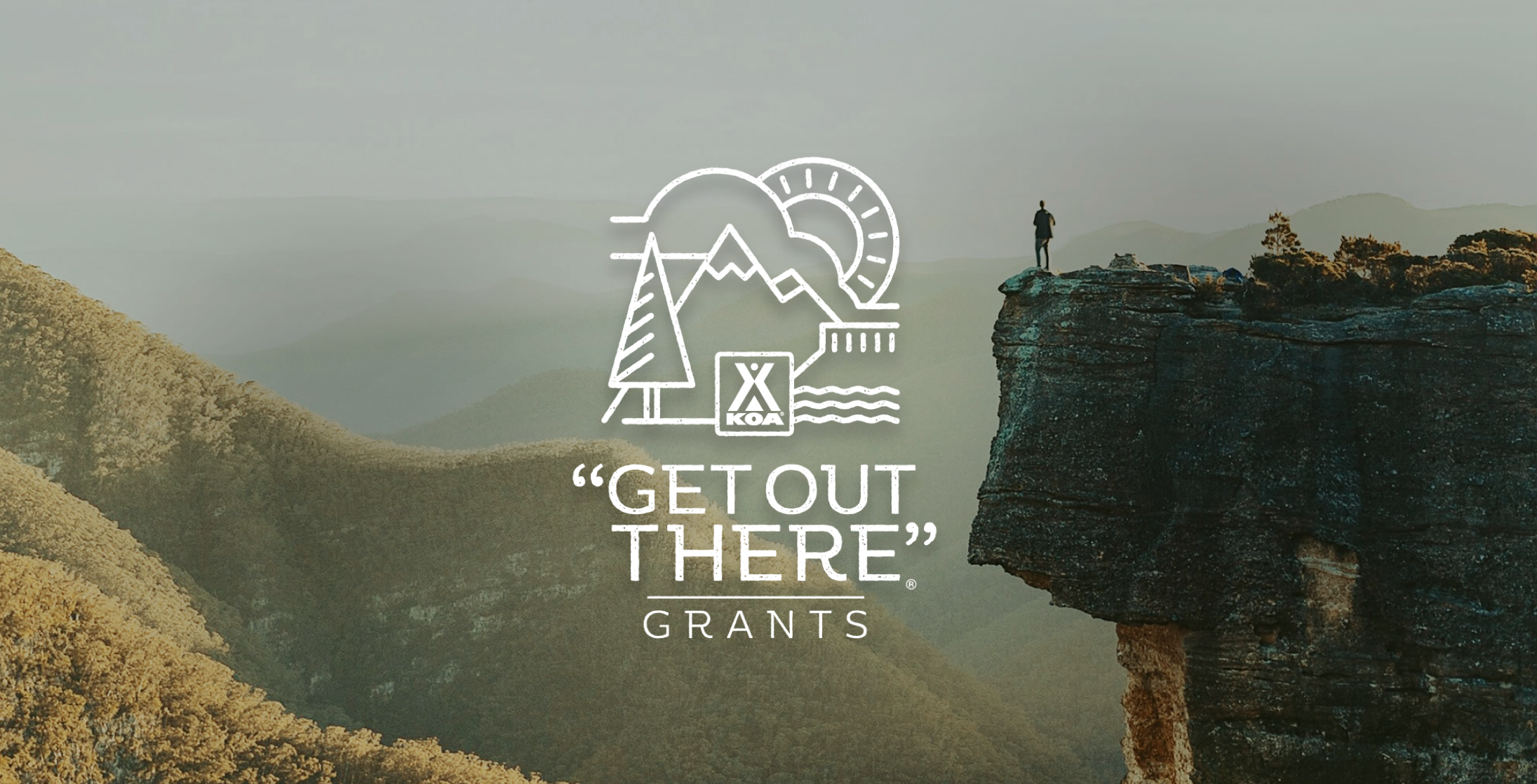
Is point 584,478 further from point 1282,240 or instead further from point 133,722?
point 1282,240

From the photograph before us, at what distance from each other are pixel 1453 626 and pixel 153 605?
102ft

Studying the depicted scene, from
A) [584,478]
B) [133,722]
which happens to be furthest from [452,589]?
[133,722]

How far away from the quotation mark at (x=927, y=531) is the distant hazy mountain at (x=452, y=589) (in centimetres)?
2037

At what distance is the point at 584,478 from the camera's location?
43.2 meters

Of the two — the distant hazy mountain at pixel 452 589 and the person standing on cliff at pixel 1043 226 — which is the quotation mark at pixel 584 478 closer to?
the distant hazy mountain at pixel 452 589

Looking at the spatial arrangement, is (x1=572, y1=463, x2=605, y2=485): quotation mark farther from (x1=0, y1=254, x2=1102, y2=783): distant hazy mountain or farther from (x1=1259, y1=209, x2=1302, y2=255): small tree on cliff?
(x1=1259, y1=209, x2=1302, y2=255): small tree on cliff

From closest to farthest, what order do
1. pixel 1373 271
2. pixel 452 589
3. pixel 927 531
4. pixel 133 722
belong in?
pixel 1373 271 → pixel 133 722 → pixel 452 589 → pixel 927 531

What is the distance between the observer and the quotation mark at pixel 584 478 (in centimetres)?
4309

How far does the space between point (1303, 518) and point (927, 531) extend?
49855mm

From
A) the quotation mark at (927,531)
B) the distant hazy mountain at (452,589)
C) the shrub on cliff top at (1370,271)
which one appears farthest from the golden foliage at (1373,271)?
the quotation mark at (927,531)

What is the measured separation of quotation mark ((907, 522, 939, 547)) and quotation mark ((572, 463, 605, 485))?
25632mm

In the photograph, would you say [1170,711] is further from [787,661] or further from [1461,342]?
[787,661]

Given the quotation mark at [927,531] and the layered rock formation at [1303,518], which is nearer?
the layered rock formation at [1303,518]

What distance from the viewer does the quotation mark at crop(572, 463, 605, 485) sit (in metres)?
43.1
